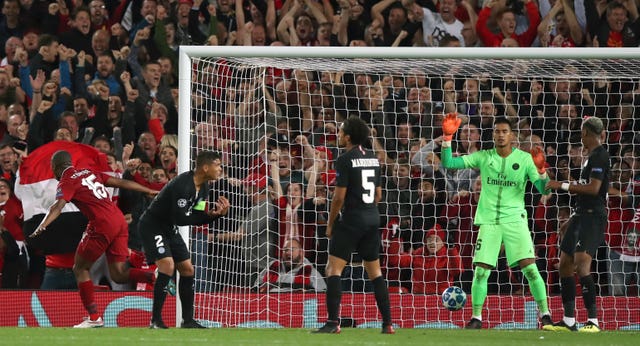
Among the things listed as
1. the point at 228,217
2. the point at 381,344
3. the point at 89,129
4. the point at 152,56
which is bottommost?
the point at 381,344

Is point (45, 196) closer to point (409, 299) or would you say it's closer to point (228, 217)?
point (228, 217)

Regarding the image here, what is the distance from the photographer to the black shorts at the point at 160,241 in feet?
36.6

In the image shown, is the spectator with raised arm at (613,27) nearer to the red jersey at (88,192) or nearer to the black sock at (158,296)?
the red jersey at (88,192)

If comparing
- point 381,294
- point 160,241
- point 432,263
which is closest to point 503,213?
point 381,294

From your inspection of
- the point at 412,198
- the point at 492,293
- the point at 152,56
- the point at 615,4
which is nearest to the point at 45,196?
the point at 152,56

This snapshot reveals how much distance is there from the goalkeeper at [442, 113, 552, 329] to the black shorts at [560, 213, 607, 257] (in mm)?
Result: 392

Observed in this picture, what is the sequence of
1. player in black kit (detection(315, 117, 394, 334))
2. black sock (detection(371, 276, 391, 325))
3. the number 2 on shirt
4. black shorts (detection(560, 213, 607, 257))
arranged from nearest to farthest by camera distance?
player in black kit (detection(315, 117, 394, 334))
black sock (detection(371, 276, 391, 325))
black shorts (detection(560, 213, 607, 257))
the number 2 on shirt

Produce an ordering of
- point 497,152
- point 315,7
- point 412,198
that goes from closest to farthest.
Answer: point 497,152 → point 412,198 → point 315,7

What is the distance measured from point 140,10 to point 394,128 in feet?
14.7

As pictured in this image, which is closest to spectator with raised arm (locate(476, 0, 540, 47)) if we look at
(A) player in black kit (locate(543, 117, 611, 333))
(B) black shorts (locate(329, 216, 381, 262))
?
(A) player in black kit (locate(543, 117, 611, 333))

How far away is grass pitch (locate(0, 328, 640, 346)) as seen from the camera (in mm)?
9578

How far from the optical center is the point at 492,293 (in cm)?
1389

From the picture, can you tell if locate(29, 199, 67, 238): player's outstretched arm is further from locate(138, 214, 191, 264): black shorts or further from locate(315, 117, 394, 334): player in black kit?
locate(315, 117, 394, 334): player in black kit

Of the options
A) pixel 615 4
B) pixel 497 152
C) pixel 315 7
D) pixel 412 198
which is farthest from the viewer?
pixel 315 7
